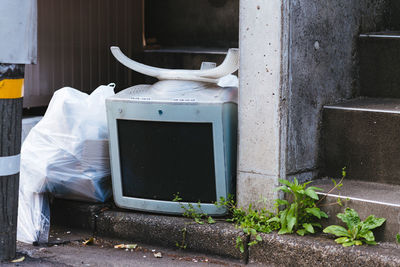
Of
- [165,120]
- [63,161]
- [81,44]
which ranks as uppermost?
[81,44]

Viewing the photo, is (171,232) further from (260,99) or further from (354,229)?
(354,229)

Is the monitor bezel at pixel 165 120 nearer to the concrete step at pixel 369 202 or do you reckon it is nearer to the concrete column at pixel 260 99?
the concrete column at pixel 260 99

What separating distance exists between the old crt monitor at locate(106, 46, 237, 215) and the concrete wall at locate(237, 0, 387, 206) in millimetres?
117

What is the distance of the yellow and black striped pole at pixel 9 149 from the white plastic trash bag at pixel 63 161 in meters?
0.50

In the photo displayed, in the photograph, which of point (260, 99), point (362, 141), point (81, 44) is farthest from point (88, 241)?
point (81, 44)

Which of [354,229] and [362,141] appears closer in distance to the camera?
[354,229]

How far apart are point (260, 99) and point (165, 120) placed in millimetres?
568

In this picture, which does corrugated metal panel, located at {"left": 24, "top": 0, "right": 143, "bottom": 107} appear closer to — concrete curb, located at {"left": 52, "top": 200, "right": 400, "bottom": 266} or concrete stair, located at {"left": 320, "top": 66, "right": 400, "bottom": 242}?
concrete curb, located at {"left": 52, "top": 200, "right": 400, "bottom": 266}

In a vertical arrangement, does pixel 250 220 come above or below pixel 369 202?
below

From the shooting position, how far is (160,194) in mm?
3793

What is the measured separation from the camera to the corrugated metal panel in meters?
5.05

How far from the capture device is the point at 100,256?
3.61m

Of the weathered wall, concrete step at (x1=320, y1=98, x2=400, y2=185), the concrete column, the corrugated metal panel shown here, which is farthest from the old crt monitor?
the corrugated metal panel

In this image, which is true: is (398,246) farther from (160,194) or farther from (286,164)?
(160,194)
